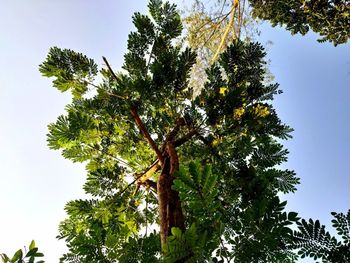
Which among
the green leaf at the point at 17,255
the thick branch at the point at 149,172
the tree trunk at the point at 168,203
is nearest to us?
the green leaf at the point at 17,255

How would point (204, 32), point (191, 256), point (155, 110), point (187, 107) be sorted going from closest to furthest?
1. point (191, 256)
2. point (187, 107)
3. point (155, 110)
4. point (204, 32)

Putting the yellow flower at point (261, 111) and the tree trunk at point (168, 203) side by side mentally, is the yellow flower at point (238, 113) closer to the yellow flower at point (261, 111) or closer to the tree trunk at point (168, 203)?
the yellow flower at point (261, 111)

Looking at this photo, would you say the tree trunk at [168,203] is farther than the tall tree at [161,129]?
No

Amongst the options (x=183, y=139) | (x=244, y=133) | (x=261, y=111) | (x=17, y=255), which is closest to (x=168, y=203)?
(x=183, y=139)

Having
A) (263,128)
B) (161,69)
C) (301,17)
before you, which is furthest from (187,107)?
(301,17)

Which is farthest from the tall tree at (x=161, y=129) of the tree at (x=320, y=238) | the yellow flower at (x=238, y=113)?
the tree at (x=320, y=238)

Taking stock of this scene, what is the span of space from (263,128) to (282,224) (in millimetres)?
2499

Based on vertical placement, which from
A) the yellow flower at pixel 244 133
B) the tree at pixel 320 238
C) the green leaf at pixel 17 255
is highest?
the yellow flower at pixel 244 133

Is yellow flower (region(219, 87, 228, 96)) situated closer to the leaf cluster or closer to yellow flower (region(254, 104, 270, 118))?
yellow flower (region(254, 104, 270, 118))

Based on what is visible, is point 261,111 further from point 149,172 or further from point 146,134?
point 149,172

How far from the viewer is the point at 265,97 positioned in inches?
168

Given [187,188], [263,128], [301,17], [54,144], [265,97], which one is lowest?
[187,188]

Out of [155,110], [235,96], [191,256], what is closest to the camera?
[191,256]

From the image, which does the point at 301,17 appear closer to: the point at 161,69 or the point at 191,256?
the point at 161,69
